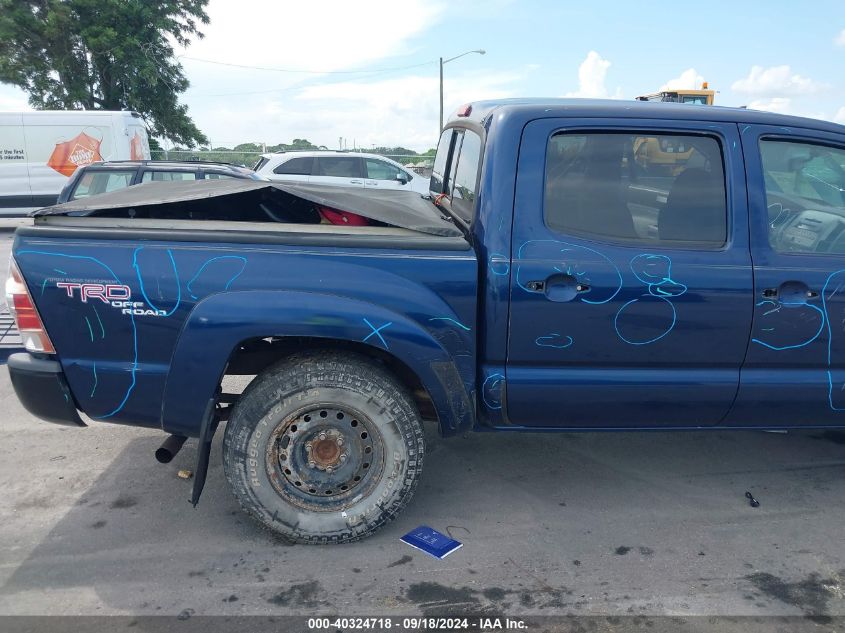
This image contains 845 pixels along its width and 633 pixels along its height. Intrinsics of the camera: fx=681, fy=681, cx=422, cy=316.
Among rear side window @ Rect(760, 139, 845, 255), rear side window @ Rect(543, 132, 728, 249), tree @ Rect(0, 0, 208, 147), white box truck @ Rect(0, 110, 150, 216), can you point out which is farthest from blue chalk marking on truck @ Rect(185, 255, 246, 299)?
tree @ Rect(0, 0, 208, 147)

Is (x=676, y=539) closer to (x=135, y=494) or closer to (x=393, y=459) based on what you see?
(x=393, y=459)

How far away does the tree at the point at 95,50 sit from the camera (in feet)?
72.6

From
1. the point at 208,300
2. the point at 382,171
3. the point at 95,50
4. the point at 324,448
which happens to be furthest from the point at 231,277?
the point at 95,50

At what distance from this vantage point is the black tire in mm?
2943

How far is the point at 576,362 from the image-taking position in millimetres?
3068

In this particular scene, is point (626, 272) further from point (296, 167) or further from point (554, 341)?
point (296, 167)

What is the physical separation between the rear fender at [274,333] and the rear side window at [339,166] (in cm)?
1199

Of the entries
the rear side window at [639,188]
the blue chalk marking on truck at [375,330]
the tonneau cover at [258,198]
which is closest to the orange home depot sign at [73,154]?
the tonneau cover at [258,198]

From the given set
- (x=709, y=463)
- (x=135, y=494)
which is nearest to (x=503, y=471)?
(x=709, y=463)

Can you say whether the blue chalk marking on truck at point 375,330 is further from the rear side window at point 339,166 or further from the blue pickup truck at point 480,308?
the rear side window at point 339,166

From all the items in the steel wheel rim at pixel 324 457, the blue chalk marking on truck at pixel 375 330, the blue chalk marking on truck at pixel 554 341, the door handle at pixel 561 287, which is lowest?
the steel wheel rim at pixel 324 457

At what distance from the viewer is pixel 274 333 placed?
281 centimetres

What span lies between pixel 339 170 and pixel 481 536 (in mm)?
12308

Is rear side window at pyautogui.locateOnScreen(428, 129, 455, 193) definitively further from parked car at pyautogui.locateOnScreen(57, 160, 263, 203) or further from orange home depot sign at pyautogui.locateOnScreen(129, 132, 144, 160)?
orange home depot sign at pyautogui.locateOnScreen(129, 132, 144, 160)
